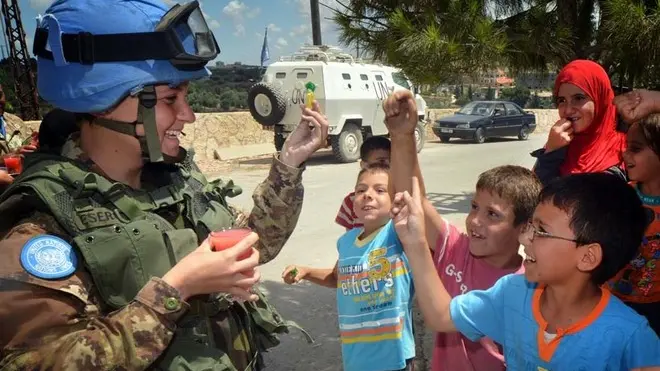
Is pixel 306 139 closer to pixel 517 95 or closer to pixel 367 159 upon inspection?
pixel 367 159

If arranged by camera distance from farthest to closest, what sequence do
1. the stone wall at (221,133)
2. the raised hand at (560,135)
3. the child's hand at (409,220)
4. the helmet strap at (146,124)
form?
the stone wall at (221,133), the raised hand at (560,135), the child's hand at (409,220), the helmet strap at (146,124)

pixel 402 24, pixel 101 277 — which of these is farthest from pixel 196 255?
pixel 402 24

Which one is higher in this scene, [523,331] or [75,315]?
[75,315]

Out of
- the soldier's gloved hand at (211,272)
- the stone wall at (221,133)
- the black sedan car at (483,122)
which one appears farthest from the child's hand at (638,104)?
the black sedan car at (483,122)

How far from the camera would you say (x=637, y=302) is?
224 centimetres

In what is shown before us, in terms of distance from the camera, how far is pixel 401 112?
219cm

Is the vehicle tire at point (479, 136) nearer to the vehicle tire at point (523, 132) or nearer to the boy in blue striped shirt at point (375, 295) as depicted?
the vehicle tire at point (523, 132)

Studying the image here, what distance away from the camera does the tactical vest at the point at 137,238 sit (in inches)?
→ 51.0

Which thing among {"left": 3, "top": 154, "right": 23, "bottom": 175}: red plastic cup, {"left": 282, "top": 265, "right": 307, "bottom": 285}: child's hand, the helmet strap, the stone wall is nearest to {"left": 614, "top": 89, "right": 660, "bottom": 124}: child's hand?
{"left": 282, "top": 265, "right": 307, "bottom": 285}: child's hand

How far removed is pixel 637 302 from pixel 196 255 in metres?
1.91

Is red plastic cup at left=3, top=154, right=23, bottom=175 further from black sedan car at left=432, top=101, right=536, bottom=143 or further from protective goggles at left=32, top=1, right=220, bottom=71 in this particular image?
black sedan car at left=432, top=101, right=536, bottom=143

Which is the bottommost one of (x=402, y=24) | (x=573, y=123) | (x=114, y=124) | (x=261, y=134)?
(x=261, y=134)

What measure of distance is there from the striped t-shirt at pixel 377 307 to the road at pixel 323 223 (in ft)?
3.60

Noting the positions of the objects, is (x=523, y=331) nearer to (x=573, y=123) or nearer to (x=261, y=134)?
(x=573, y=123)
